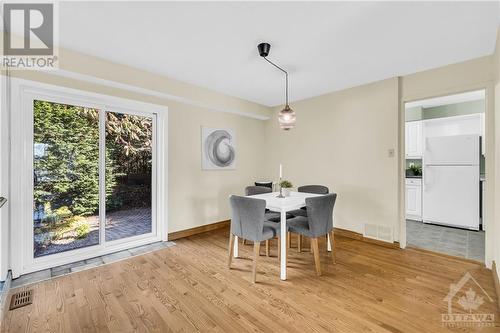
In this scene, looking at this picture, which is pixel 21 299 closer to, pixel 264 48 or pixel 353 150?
pixel 264 48

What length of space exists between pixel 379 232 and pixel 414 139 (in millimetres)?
2767

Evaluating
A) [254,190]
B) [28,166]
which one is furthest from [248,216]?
[28,166]

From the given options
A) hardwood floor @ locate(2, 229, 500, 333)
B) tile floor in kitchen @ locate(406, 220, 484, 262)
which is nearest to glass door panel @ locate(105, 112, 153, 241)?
hardwood floor @ locate(2, 229, 500, 333)

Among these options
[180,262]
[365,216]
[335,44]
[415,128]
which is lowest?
[180,262]

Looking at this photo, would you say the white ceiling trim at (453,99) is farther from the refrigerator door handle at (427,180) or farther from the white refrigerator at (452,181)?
the refrigerator door handle at (427,180)

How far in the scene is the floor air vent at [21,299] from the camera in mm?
2062

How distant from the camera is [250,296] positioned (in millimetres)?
2188

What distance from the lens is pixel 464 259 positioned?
2.94 m

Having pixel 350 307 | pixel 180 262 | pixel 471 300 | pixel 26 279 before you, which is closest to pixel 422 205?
pixel 471 300

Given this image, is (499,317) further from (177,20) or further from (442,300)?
(177,20)

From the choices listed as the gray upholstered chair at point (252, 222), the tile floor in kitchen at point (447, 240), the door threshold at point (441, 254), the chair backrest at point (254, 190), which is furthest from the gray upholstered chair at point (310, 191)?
the tile floor in kitchen at point (447, 240)

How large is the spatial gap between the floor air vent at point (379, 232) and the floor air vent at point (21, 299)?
414 centimetres

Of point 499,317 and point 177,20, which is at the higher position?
point 177,20

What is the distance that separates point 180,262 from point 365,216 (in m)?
2.84
